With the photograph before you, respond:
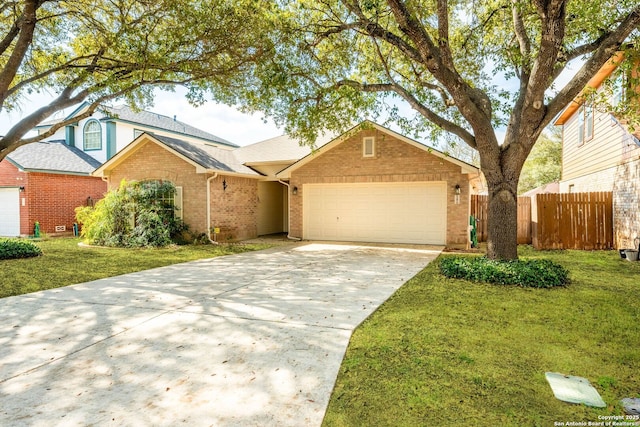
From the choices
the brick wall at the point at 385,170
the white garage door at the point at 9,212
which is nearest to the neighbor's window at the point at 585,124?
the brick wall at the point at 385,170

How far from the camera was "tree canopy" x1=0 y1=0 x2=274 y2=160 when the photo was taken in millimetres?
9508

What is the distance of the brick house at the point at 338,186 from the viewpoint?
1385 cm

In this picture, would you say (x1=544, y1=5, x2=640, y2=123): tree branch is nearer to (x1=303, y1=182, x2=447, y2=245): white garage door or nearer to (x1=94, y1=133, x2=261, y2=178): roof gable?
(x1=303, y1=182, x2=447, y2=245): white garage door

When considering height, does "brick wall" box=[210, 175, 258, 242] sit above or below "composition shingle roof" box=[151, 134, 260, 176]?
below

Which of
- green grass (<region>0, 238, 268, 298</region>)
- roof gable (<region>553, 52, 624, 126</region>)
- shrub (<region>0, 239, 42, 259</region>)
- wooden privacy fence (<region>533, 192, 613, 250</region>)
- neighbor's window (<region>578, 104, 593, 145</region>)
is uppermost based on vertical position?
roof gable (<region>553, 52, 624, 126</region>)

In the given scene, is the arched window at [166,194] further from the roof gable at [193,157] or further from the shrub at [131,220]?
the roof gable at [193,157]

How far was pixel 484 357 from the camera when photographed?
3846 mm

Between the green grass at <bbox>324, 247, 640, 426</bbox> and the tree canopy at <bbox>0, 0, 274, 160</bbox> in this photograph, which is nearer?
the green grass at <bbox>324, 247, 640, 426</bbox>

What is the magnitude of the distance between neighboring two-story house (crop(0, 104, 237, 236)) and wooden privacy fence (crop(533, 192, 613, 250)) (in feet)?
53.7

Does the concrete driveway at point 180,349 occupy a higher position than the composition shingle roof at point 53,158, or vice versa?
the composition shingle roof at point 53,158

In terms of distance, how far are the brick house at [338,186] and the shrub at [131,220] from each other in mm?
994

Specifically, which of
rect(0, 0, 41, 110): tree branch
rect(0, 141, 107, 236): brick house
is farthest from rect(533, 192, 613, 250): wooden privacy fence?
rect(0, 141, 107, 236): brick house

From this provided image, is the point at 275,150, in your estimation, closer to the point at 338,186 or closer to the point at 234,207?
the point at 234,207

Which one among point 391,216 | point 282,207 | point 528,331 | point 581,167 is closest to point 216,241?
point 282,207
